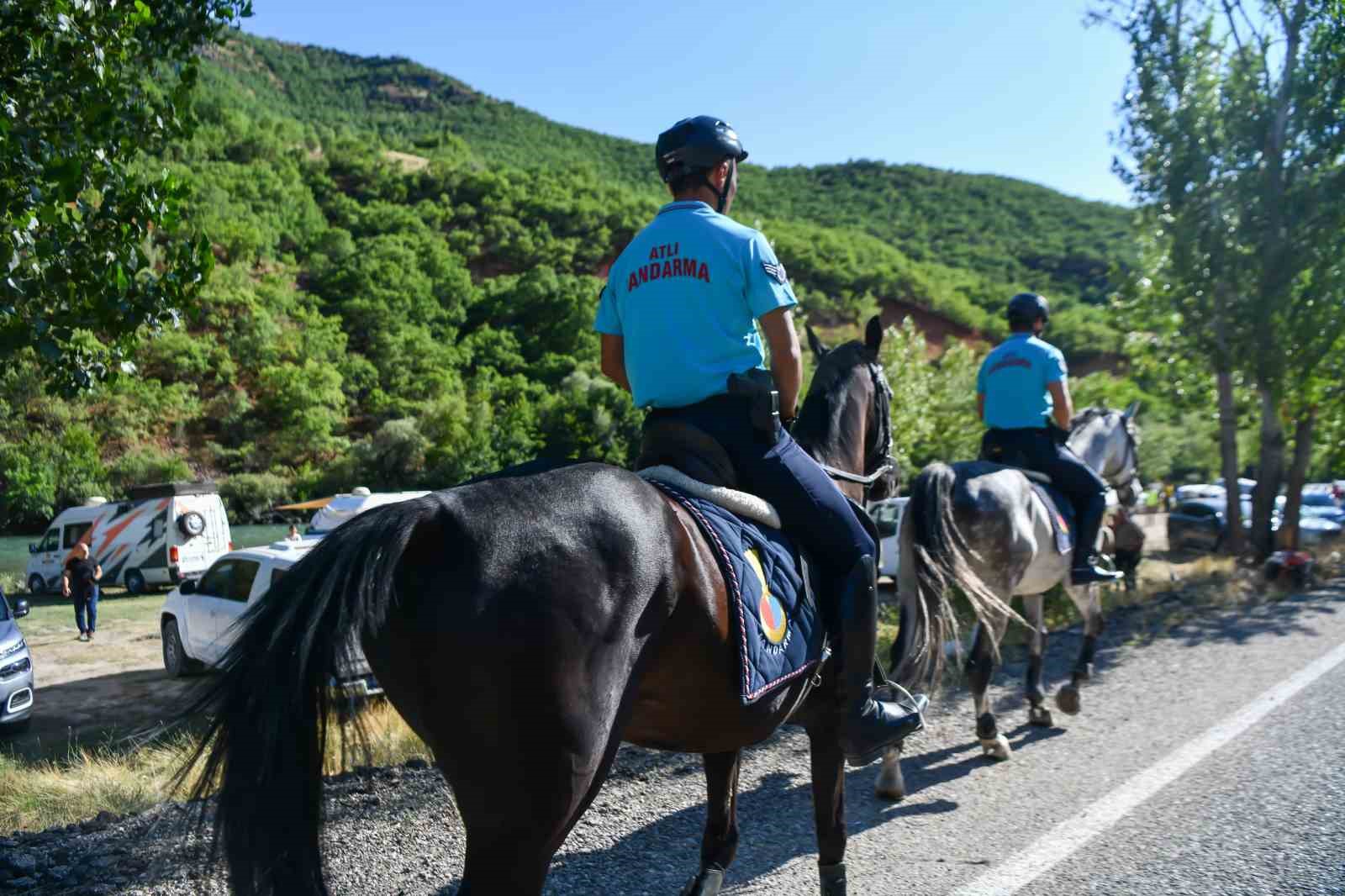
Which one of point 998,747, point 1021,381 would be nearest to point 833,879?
point 998,747

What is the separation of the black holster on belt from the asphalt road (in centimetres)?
203

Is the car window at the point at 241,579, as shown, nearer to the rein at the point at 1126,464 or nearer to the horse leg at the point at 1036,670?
the horse leg at the point at 1036,670

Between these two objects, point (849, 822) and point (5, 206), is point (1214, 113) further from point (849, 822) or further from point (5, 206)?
point (5, 206)

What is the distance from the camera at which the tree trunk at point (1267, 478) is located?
16828 millimetres

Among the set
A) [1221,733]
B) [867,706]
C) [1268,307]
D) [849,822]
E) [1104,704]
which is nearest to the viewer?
[867,706]

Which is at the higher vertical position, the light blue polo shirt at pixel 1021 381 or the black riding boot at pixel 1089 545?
the light blue polo shirt at pixel 1021 381

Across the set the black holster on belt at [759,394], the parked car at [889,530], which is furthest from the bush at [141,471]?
the black holster on belt at [759,394]

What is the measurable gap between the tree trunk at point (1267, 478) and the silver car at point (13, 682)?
1796cm

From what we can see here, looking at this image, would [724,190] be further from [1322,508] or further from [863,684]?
[1322,508]

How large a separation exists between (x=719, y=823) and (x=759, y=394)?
2.00 metres

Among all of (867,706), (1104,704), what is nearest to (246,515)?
(1104,704)

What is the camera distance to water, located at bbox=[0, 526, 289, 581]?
25438mm

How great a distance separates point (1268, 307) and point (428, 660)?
1636cm

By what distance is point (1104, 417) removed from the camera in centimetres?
957
